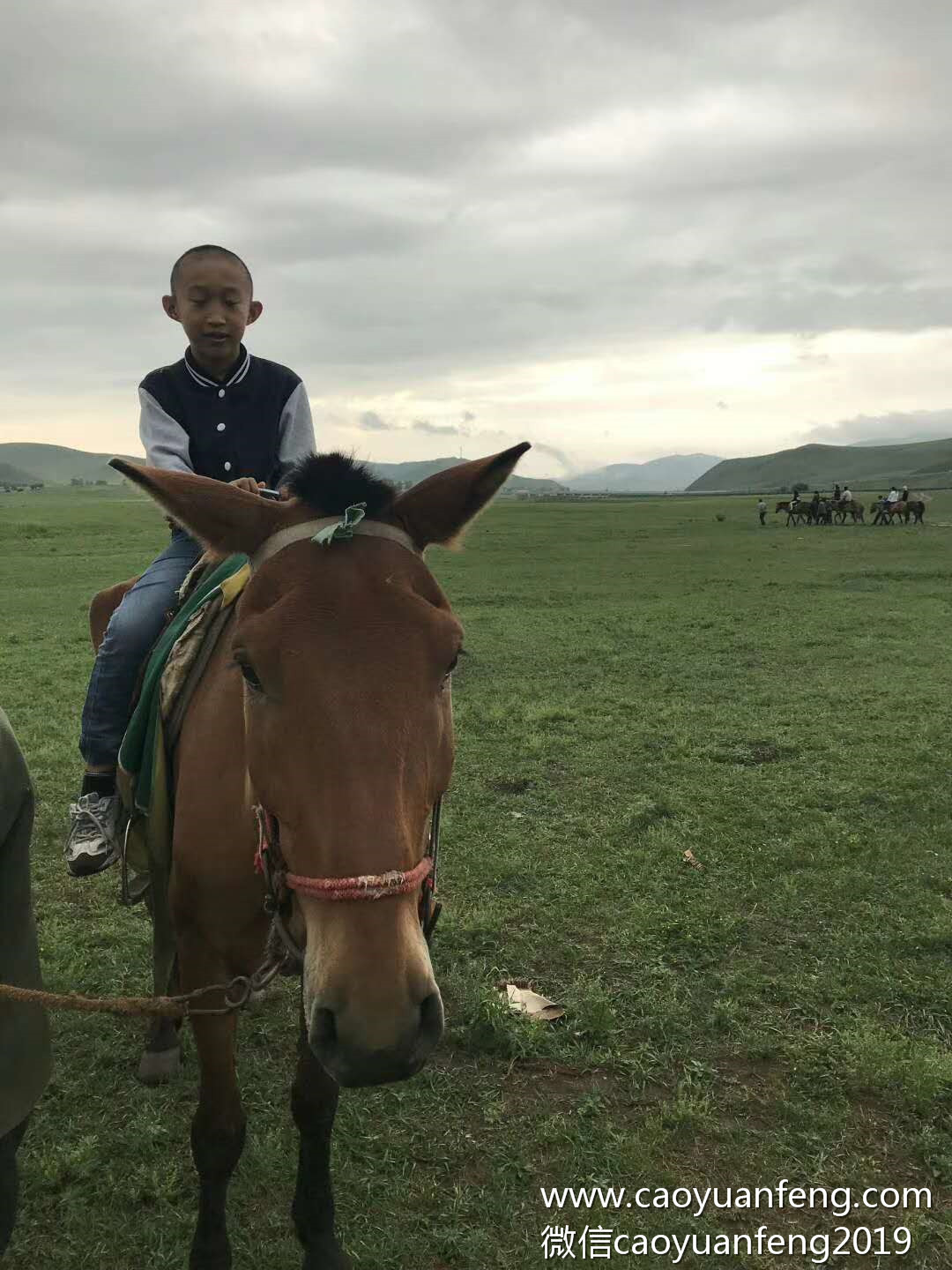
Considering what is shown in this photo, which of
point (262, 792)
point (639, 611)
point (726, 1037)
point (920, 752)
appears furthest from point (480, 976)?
point (639, 611)

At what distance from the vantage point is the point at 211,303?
13.2 feet

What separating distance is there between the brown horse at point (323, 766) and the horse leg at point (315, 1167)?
0.02 m

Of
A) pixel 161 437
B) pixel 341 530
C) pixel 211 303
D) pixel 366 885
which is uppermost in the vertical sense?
pixel 211 303

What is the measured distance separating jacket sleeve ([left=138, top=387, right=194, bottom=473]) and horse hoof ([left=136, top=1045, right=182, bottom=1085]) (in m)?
3.10

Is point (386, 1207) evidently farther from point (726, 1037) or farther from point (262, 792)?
point (262, 792)

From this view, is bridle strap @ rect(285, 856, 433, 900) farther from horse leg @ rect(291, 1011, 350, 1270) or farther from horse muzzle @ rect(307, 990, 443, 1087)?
horse leg @ rect(291, 1011, 350, 1270)

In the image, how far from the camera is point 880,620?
52.0ft

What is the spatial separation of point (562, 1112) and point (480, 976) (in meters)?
1.11

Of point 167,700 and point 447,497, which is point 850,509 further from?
point 167,700

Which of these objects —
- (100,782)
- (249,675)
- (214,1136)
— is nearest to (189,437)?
(100,782)

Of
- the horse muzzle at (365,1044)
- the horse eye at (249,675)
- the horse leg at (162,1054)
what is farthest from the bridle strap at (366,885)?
the horse leg at (162,1054)

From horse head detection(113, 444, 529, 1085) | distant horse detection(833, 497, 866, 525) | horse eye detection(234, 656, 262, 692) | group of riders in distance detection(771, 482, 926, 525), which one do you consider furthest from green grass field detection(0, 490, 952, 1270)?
distant horse detection(833, 497, 866, 525)

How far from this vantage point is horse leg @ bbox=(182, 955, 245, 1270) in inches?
118

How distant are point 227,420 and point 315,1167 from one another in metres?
3.56
